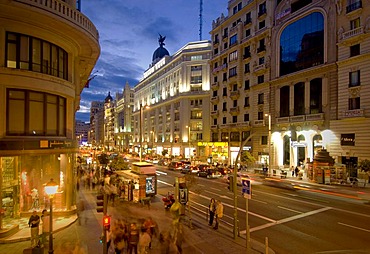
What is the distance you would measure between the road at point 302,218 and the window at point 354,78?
613 inches

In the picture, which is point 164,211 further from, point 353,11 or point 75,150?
point 353,11

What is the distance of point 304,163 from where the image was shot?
42.0m

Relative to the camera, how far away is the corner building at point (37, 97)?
14.2 m

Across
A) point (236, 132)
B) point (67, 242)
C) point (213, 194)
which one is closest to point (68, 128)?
point (67, 242)

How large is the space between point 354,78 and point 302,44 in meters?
10.6

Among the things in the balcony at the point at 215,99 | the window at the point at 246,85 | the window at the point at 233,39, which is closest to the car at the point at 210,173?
the window at the point at 246,85

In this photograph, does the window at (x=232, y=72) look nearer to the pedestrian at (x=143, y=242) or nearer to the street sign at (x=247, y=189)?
the street sign at (x=247, y=189)

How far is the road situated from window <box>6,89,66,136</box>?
11.1m

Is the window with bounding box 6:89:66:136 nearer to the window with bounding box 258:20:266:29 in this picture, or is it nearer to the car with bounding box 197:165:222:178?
the car with bounding box 197:165:222:178

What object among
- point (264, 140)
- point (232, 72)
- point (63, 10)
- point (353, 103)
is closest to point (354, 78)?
point (353, 103)

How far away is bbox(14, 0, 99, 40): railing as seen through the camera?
46.1 feet

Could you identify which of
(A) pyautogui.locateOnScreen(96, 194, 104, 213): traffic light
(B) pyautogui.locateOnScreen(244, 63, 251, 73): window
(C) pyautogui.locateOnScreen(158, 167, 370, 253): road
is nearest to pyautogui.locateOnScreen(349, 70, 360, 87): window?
(C) pyautogui.locateOnScreen(158, 167, 370, 253): road

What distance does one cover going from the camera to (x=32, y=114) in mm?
15258

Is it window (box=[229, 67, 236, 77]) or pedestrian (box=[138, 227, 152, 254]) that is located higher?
window (box=[229, 67, 236, 77])
